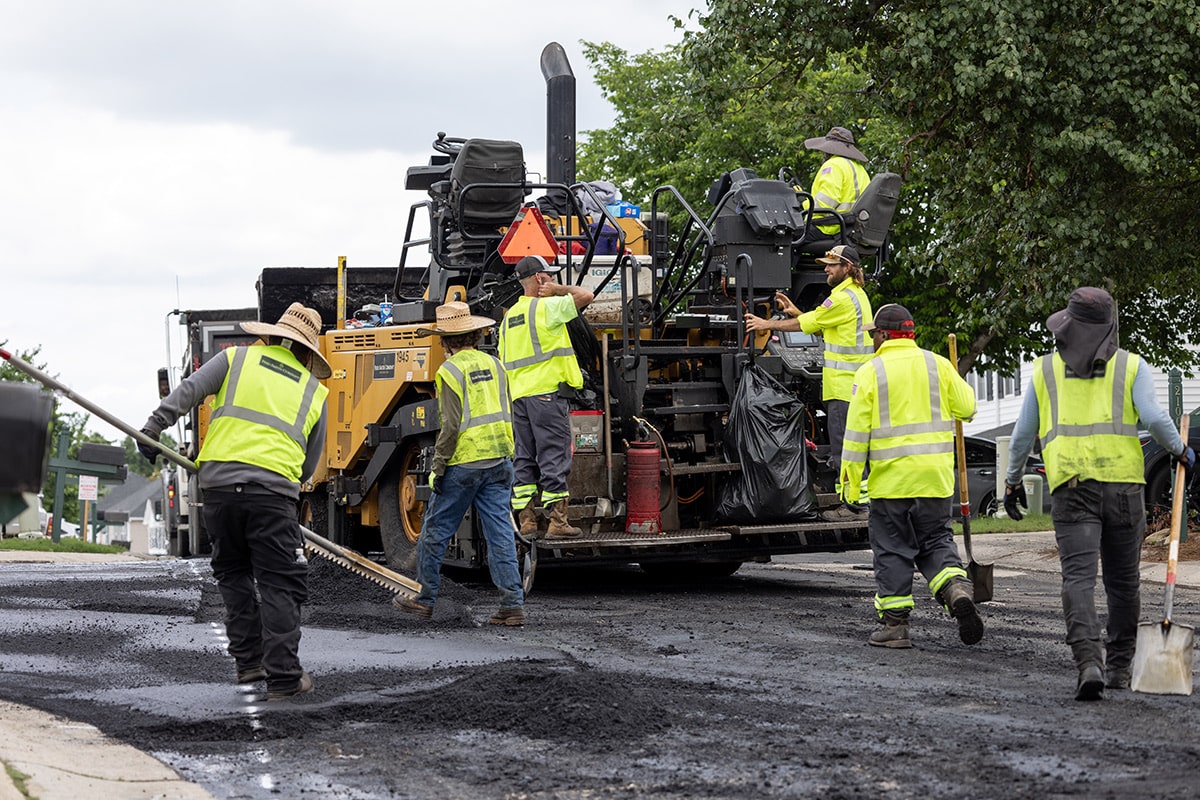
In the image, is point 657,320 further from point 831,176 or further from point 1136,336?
point 1136,336

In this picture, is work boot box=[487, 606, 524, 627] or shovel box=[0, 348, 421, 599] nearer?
shovel box=[0, 348, 421, 599]

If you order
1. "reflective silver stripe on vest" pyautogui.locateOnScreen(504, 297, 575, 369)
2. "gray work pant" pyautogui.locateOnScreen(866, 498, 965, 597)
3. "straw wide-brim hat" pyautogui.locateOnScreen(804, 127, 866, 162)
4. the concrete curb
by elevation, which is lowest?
the concrete curb

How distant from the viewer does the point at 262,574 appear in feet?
24.6

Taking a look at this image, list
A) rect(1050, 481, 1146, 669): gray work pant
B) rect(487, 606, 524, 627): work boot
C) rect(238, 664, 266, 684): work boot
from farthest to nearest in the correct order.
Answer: rect(487, 606, 524, 627): work boot, rect(238, 664, 266, 684): work boot, rect(1050, 481, 1146, 669): gray work pant

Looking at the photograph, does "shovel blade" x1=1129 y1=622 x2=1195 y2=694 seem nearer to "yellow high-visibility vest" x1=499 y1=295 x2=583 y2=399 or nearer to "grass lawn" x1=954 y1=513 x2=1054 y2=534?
"yellow high-visibility vest" x1=499 y1=295 x2=583 y2=399

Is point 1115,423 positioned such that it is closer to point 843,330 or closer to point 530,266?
point 843,330

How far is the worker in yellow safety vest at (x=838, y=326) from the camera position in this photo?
440 inches

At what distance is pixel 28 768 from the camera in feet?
17.9

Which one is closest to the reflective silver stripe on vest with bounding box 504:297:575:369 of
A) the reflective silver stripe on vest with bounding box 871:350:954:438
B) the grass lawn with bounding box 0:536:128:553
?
the reflective silver stripe on vest with bounding box 871:350:954:438

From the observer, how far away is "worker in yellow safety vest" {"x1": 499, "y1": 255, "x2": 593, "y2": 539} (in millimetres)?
11016

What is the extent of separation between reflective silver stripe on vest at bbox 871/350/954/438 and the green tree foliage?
5.35 metres

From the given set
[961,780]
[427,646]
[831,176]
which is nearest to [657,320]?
[831,176]

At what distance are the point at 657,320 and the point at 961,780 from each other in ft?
22.8

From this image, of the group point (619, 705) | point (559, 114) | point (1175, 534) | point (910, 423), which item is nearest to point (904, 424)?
point (910, 423)
